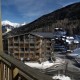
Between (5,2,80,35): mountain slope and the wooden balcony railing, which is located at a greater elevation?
(5,2,80,35): mountain slope

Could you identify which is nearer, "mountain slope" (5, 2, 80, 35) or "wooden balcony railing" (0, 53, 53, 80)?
"wooden balcony railing" (0, 53, 53, 80)

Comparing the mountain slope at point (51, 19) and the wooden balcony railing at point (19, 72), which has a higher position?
the mountain slope at point (51, 19)

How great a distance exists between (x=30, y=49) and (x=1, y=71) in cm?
1573

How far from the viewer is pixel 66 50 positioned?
17.3m

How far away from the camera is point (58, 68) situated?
688 inches

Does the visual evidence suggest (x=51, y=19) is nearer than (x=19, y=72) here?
No

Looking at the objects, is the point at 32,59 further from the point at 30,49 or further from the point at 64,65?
the point at 64,65

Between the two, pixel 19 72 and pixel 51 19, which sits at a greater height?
pixel 51 19

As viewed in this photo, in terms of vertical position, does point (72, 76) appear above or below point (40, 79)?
below

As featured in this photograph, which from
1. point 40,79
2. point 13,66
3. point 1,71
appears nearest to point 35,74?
point 40,79

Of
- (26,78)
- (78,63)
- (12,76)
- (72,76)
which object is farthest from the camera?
(78,63)

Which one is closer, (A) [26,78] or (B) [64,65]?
(A) [26,78]

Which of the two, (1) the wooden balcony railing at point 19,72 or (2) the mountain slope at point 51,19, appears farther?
(2) the mountain slope at point 51,19

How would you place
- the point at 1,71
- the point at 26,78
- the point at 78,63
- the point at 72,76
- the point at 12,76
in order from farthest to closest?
the point at 78,63 < the point at 72,76 < the point at 1,71 < the point at 12,76 < the point at 26,78
